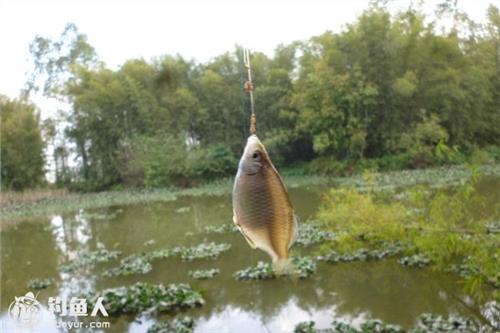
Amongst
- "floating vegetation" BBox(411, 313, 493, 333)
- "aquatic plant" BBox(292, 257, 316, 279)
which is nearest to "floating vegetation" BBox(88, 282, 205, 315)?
"aquatic plant" BBox(292, 257, 316, 279)

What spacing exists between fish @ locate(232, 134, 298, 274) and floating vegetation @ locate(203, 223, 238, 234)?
541 centimetres

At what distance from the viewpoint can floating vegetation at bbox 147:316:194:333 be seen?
9.51 feet

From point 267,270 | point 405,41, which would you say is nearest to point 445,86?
point 405,41

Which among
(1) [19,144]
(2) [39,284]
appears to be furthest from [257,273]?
(1) [19,144]

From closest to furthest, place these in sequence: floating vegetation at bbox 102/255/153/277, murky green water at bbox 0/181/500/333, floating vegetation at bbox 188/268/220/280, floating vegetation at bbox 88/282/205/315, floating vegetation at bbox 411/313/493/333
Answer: floating vegetation at bbox 411/313/493/333, murky green water at bbox 0/181/500/333, floating vegetation at bbox 88/282/205/315, floating vegetation at bbox 188/268/220/280, floating vegetation at bbox 102/255/153/277

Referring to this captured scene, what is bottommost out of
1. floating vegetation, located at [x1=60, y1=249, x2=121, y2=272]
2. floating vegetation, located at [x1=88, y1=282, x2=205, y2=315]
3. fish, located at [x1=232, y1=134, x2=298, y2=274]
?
floating vegetation, located at [x1=60, y1=249, x2=121, y2=272]

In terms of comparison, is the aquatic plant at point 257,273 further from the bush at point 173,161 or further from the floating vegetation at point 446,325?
Answer: the bush at point 173,161

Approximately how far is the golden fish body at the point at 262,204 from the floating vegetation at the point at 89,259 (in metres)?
4.78

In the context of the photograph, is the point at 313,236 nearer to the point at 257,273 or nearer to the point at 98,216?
the point at 257,273

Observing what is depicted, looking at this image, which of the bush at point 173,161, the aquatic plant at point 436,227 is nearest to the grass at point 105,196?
the bush at point 173,161

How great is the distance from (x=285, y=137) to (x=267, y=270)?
7.65 metres

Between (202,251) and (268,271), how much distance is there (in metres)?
1.21

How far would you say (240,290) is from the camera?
3.70 metres

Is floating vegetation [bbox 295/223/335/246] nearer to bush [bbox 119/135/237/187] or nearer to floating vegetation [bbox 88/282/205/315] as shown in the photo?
floating vegetation [bbox 88/282/205/315]
